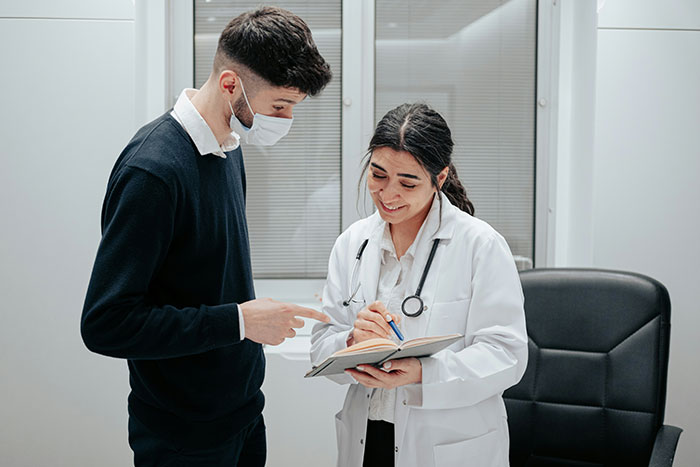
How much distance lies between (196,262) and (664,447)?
142 centimetres

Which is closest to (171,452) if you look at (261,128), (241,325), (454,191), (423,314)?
(241,325)

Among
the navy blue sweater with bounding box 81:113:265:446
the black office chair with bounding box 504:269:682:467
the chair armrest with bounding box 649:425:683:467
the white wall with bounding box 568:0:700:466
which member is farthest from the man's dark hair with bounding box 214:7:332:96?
the white wall with bounding box 568:0:700:466

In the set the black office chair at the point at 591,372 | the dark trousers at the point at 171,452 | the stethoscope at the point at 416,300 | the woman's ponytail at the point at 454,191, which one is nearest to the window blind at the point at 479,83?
the black office chair at the point at 591,372

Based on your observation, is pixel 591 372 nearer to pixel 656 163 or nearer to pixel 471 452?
pixel 471 452

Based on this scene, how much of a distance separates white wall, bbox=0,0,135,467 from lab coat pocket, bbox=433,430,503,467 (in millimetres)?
1715

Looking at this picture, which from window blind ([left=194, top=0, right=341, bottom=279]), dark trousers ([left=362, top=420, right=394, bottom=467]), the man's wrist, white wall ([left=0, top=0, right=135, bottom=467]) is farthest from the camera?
window blind ([left=194, top=0, right=341, bottom=279])

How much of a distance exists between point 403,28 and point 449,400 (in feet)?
6.66

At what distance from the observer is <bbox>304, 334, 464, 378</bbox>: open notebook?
1.30m

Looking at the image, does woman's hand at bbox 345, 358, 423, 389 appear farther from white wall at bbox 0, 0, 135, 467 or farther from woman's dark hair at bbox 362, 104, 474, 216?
white wall at bbox 0, 0, 135, 467

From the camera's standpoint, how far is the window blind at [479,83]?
2.96 m

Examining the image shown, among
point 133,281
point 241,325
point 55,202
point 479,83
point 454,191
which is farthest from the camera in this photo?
point 479,83

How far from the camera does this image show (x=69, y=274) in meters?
2.67

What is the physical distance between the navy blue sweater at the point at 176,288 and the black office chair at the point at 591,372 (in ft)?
3.19

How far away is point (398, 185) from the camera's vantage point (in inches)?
64.3
